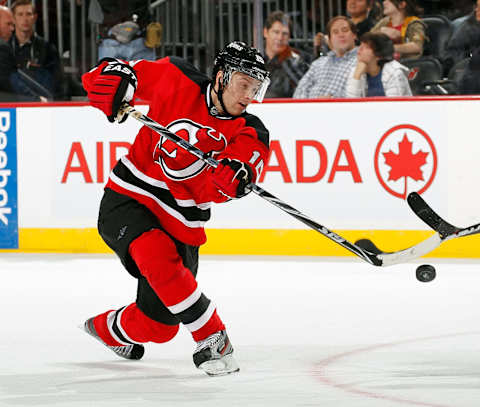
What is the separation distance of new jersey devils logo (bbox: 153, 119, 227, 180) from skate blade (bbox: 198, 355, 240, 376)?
1.68ft

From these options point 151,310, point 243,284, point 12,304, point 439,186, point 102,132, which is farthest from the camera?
point 102,132

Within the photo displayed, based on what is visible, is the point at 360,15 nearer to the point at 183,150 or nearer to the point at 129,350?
the point at 183,150

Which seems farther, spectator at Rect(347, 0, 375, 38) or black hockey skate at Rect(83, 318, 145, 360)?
spectator at Rect(347, 0, 375, 38)

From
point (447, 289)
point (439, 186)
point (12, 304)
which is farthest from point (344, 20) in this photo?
point (12, 304)

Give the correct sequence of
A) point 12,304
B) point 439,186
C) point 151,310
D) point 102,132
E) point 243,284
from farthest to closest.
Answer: point 102,132 → point 439,186 → point 243,284 → point 12,304 → point 151,310

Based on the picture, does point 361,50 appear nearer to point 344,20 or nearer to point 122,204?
point 344,20

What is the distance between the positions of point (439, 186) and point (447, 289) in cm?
100

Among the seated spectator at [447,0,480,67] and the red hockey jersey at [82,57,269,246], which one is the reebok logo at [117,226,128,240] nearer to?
the red hockey jersey at [82,57,269,246]

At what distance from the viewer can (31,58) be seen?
6.07m

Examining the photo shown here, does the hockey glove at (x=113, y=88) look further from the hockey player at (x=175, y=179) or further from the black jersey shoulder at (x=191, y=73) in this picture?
the black jersey shoulder at (x=191, y=73)

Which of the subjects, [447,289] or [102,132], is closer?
[447,289]

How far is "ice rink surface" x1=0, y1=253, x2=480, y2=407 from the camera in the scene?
8.81 feet

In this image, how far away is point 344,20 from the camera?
18.4 feet

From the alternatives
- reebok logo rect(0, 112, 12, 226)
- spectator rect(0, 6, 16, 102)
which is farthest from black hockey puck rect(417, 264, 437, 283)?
spectator rect(0, 6, 16, 102)
